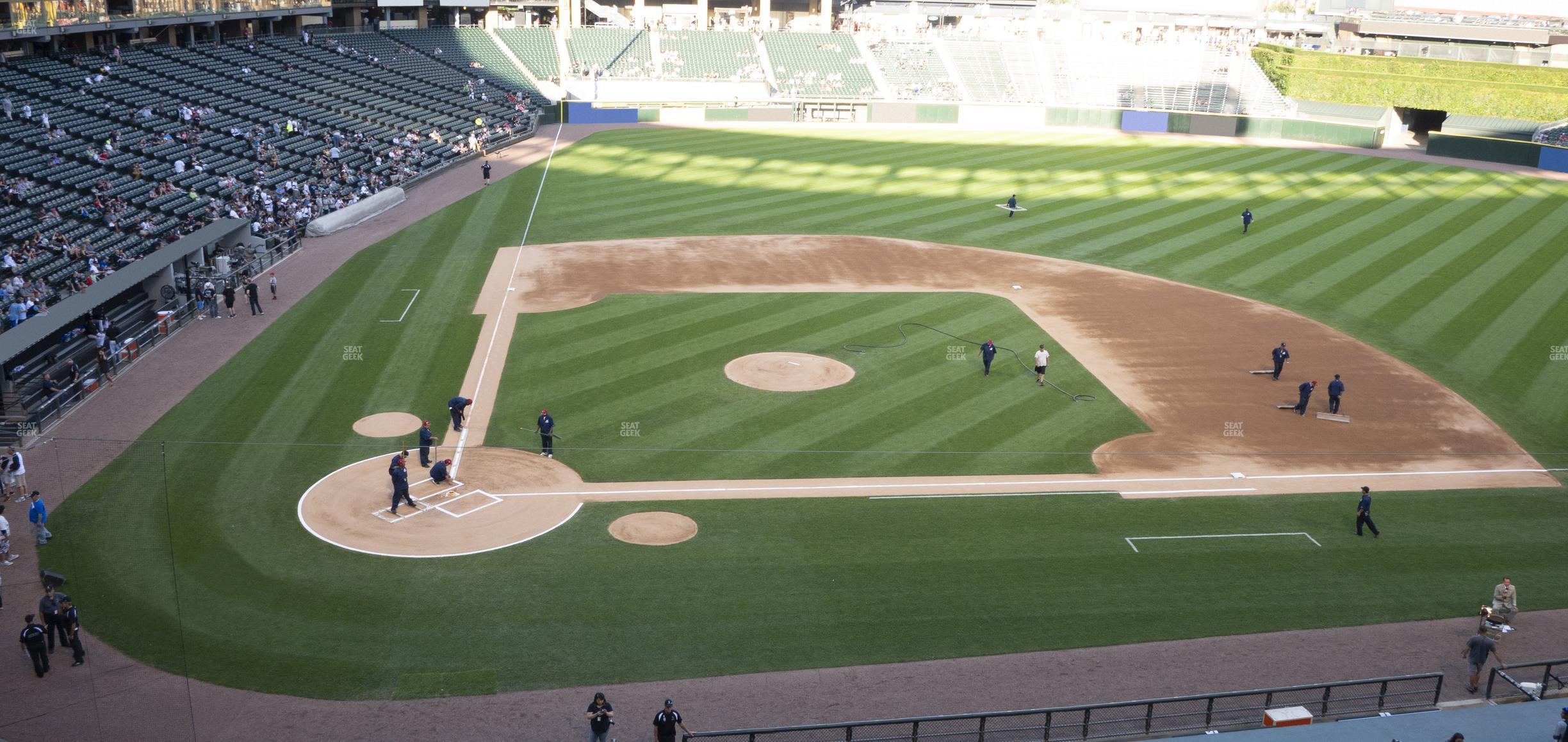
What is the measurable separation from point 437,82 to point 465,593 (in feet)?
197

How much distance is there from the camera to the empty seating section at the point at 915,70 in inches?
3327

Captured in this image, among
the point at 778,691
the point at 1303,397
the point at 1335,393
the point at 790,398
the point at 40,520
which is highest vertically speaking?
the point at 1335,393

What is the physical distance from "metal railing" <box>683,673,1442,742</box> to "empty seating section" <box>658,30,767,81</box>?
73060 millimetres

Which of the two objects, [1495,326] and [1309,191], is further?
[1309,191]

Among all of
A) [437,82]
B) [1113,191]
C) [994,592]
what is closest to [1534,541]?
[994,592]

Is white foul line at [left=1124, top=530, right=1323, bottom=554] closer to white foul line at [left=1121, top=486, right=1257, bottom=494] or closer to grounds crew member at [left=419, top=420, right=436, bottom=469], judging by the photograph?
white foul line at [left=1121, top=486, right=1257, bottom=494]

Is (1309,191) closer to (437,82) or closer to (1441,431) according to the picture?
(1441,431)

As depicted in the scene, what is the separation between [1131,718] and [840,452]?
11.1 m

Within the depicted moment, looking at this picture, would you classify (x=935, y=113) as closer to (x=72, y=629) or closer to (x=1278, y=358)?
(x=1278, y=358)

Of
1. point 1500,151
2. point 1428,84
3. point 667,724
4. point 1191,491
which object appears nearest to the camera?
point 667,724

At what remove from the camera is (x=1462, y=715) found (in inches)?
618

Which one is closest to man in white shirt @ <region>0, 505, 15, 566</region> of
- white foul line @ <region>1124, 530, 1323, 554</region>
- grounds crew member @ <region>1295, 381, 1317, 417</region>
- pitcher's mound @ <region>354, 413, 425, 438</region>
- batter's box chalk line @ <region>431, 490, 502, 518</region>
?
batter's box chalk line @ <region>431, 490, 502, 518</region>

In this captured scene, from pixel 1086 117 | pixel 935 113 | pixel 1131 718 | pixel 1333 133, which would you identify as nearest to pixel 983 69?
pixel 935 113

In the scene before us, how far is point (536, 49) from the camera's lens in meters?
83.5
